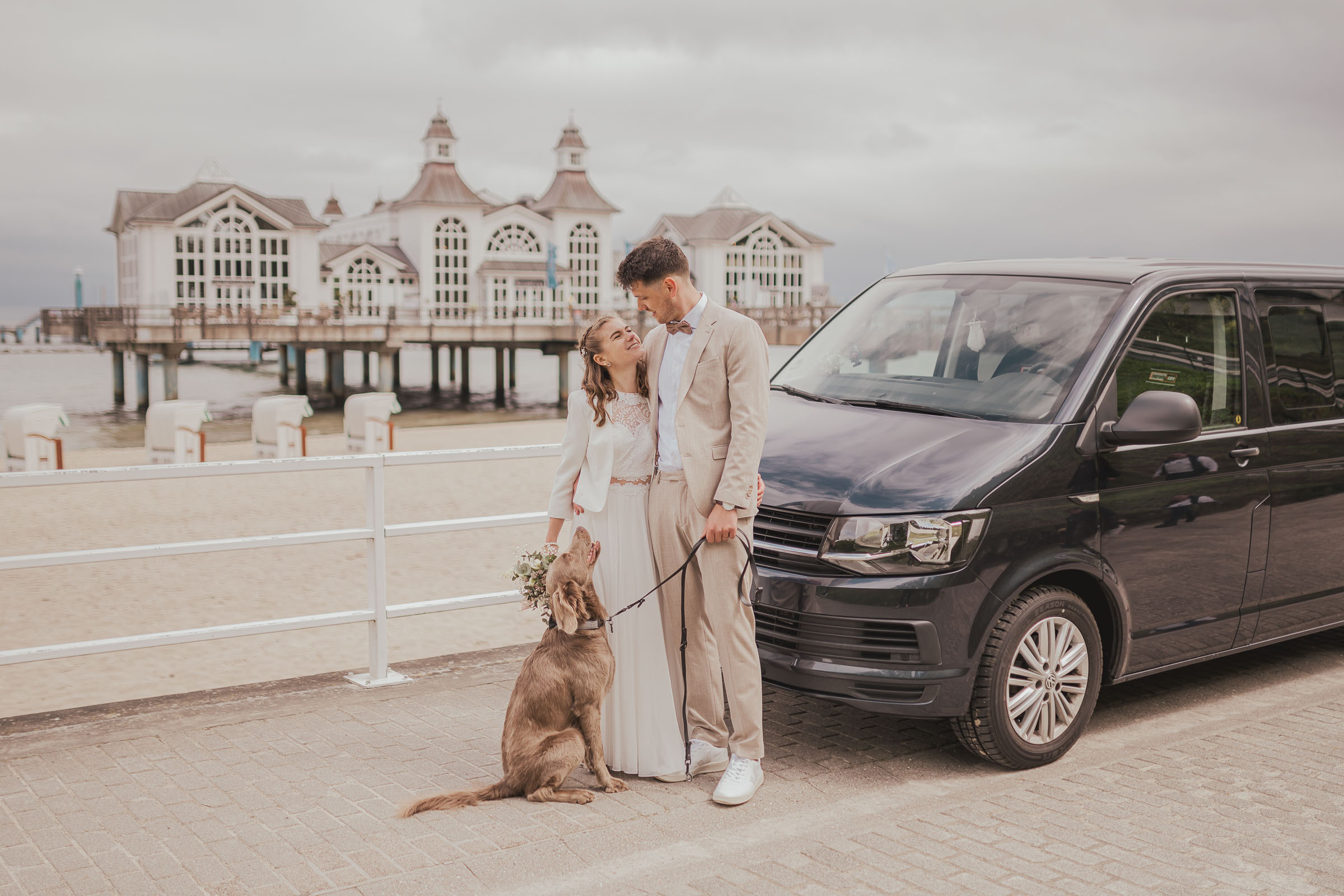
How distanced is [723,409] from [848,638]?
1.01 m

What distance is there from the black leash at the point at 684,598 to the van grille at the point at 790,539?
0.24ft

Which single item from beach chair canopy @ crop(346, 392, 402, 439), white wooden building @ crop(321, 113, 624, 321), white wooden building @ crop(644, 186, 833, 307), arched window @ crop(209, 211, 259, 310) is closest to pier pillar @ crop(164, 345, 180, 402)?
arched window @ crop(209, 211, 259, 310)

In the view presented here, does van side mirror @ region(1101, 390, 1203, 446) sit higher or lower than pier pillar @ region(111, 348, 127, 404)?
lower

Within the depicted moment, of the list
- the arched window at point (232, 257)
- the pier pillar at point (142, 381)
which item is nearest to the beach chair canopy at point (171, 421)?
the pier pillar at point (142, 381)

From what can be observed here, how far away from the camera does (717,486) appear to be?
15.0 feet

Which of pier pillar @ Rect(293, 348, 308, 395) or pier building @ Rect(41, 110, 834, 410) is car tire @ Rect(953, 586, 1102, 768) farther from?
pier pillar @ Rect(293, 348, 308, 395)

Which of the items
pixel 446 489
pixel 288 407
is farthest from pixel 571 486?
pixel 288 407

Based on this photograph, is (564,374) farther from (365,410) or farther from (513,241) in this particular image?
(513,241)

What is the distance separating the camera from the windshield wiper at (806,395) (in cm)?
559

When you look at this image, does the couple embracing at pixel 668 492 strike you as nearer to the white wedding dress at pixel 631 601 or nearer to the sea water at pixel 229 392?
the white wedding dress at pixel 631 601

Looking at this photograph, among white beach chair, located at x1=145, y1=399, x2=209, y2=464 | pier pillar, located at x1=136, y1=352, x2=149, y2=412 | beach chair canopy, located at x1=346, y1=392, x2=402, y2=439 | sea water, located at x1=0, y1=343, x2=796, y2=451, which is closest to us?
white beach chair, located at x1=145, y1=399, x2=209, y2=464

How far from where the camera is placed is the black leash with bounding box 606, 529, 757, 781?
15.2ft

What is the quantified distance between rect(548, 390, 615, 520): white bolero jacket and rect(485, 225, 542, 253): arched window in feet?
317

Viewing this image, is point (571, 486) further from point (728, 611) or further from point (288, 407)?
point (288, 407)
